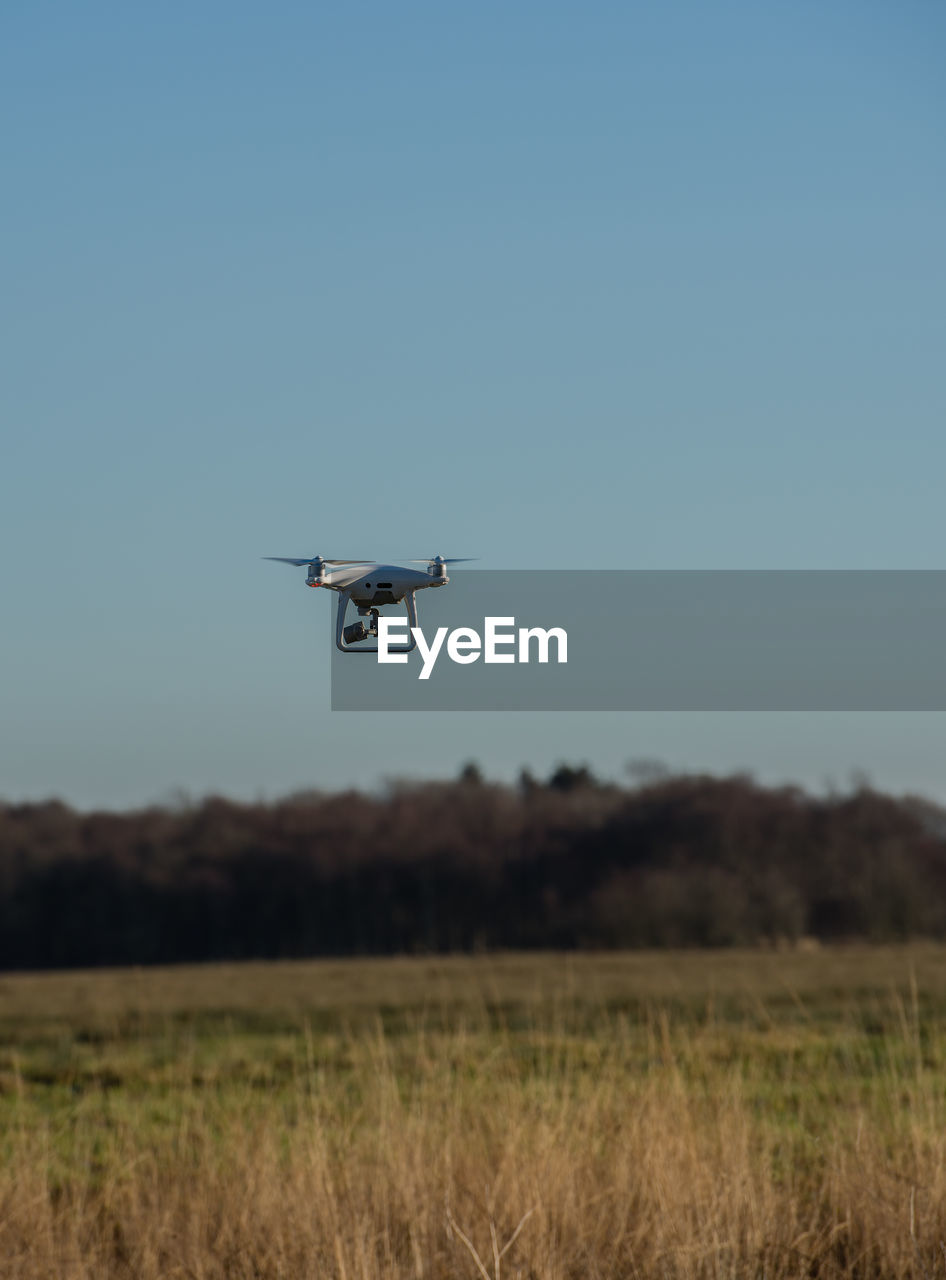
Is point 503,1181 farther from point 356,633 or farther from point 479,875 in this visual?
point 479,875

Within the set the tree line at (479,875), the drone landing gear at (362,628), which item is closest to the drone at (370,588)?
the drone landing gear at (362,628)

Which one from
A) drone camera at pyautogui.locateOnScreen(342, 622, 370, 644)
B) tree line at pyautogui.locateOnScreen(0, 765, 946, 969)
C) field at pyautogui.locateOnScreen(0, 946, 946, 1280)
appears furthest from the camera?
tree line at pyautogui.locateOnScreen(0, 765, 946, 969)

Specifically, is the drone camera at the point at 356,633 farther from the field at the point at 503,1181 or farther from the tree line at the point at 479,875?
the tree line at the point at 479,875

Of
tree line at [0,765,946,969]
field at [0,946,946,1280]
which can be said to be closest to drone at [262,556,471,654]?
field at [0,946,946,1280]

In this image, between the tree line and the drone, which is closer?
the drone

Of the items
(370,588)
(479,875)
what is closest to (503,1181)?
(370,588)

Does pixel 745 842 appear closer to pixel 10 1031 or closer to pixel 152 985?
pixel 152 985

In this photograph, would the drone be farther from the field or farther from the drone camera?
the field
